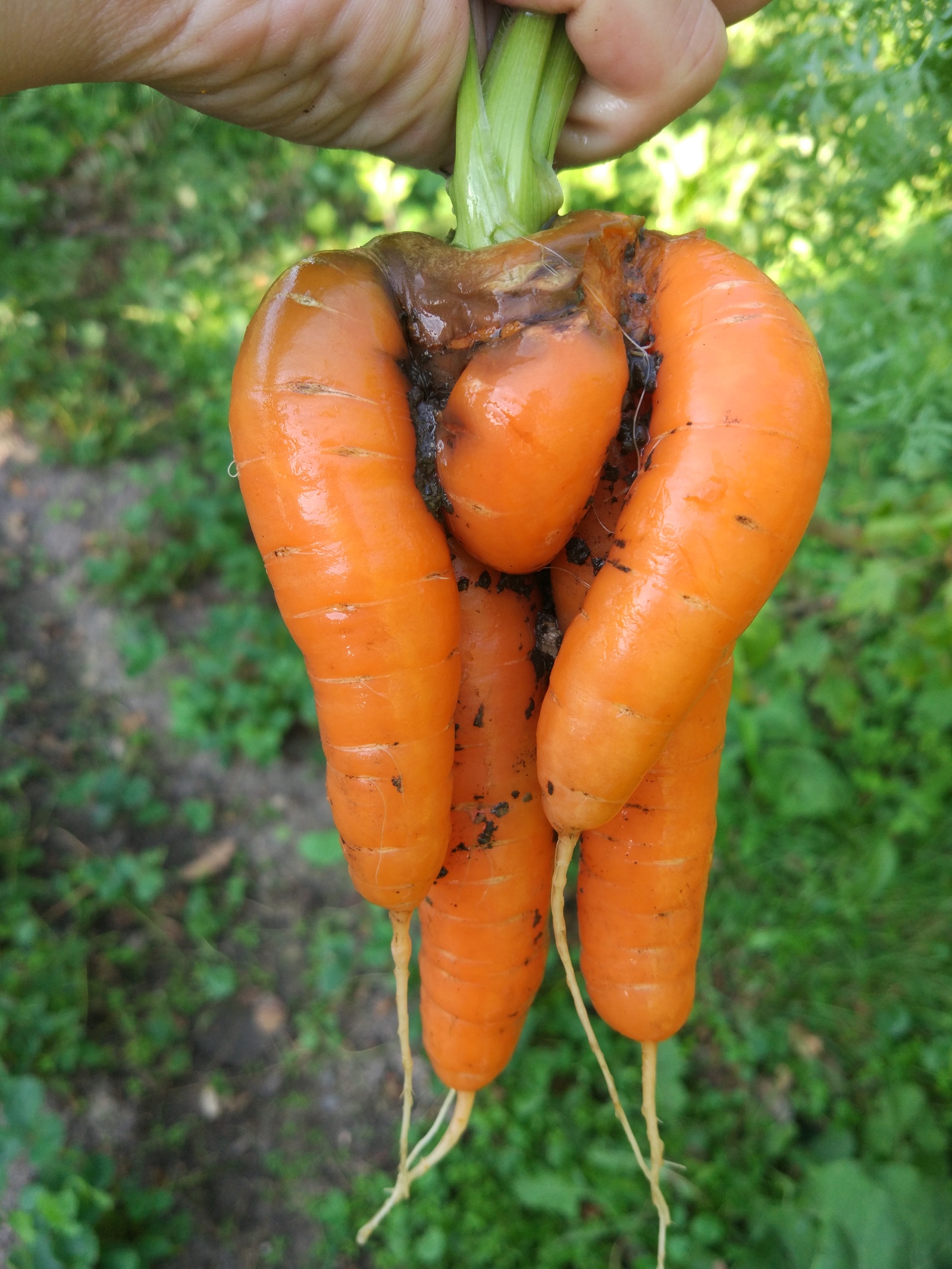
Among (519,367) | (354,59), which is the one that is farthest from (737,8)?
(519,367)

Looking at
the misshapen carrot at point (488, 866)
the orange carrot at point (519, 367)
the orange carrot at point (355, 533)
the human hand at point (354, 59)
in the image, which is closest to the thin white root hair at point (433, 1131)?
the misshapen carrot at point (488, 866)

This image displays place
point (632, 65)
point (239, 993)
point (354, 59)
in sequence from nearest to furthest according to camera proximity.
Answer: point (354, 59) → point (632, 65) → point (239, 993)

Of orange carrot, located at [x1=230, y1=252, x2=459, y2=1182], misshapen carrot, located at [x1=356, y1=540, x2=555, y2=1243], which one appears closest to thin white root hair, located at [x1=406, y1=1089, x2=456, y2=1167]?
misshapen carrot, located at [x1=356, y1=540, x2=555, y2=1243]

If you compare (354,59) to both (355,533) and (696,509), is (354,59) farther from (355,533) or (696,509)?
(696,509)

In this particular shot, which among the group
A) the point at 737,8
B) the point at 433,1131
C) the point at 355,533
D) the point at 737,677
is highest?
the point at 737,8

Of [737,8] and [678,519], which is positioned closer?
[678,519]

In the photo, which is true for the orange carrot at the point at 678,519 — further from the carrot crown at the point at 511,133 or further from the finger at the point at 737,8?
the finger at the point at 737,8

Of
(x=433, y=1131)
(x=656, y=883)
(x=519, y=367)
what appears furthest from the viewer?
(x=433, y=1131)
